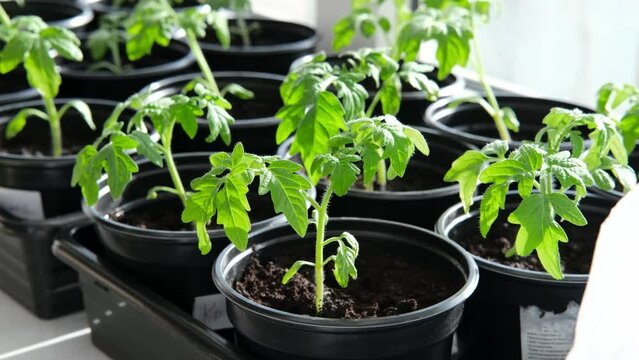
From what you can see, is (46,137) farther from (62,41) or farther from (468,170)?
(468,170)

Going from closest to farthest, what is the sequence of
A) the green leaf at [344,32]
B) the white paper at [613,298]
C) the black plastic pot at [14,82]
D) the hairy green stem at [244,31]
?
the white paper at [613,298], the green leaf at [344,32], the black plastic pot at [14,82], the hairy green stem at [244,31]

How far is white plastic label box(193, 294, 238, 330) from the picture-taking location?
1356 millimetres

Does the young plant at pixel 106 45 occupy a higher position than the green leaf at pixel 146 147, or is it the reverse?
the green leaf at pixel 146 147

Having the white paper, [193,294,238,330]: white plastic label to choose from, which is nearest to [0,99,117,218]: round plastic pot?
[193,294,238,330]: white plastic label

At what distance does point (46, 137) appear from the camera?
187 cm

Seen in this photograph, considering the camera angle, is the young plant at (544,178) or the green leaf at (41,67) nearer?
the young plant at (544,178)

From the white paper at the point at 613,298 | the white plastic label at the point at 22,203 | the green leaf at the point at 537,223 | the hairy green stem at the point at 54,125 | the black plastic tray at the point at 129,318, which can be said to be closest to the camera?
the white paper at the point at 613,298

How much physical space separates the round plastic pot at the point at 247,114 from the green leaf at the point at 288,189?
598mm

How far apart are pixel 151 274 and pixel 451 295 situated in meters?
0.43

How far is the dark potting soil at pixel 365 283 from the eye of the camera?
119 cm

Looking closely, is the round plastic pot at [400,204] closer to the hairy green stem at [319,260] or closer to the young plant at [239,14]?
the hairy green stem at [319,260]

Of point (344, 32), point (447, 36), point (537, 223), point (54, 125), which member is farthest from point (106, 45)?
point (537, 223)

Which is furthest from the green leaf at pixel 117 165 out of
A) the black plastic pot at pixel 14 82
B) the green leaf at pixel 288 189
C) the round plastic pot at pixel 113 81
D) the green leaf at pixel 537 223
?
the black plastic pot at pixel 14 82

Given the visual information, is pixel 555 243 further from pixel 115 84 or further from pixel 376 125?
pixel 115 84
